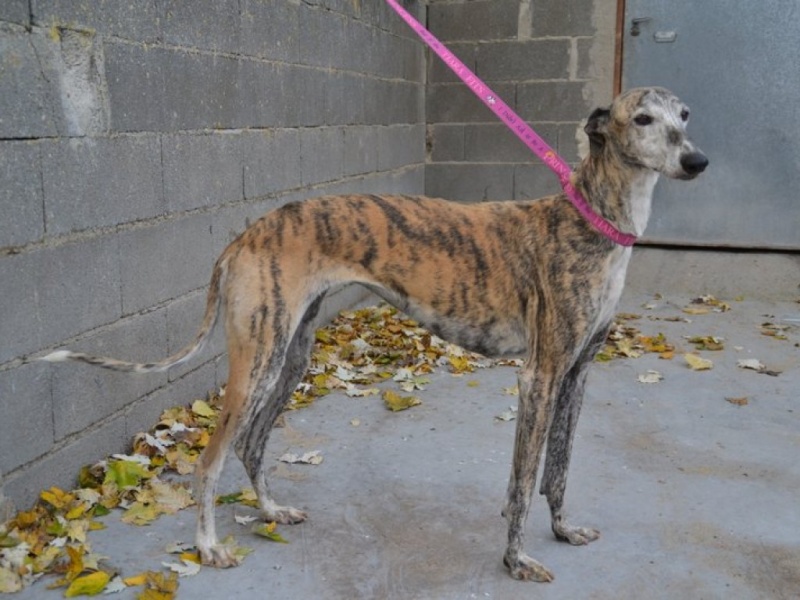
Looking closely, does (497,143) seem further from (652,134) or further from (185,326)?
(652,134)

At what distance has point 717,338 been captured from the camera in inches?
258

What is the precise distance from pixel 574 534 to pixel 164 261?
2426 mm

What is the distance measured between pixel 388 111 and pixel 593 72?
1934mm

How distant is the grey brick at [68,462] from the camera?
11.5 ft

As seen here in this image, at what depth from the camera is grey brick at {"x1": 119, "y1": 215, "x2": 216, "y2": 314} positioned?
4.19 metres

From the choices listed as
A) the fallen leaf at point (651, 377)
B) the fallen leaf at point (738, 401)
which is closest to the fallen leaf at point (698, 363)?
the fallen leaf at point (651, 377)

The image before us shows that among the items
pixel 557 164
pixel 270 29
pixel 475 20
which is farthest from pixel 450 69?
pixel 557 164

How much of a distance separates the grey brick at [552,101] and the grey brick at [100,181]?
4668 mm

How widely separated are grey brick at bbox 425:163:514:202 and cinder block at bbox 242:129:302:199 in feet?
9.59

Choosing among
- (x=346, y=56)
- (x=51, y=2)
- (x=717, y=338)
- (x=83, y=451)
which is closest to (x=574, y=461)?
(x=83, y=451)

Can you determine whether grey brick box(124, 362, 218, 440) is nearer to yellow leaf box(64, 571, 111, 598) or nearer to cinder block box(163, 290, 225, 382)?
cinder block box(163, 290, 225, 382)

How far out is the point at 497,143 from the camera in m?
8.37

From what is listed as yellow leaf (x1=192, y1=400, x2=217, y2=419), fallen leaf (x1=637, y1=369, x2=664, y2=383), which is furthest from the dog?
fallen leaf (x1=637, y1=369, x2=664, y2=383)

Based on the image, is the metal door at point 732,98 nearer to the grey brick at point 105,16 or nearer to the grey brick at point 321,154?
the grey brick at point 321,154
